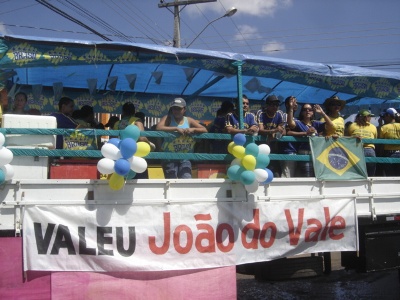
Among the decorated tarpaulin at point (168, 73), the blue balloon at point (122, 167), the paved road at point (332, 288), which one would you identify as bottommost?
the paved road at point (332, 288)

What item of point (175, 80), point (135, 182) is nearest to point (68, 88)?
point (175, 80)

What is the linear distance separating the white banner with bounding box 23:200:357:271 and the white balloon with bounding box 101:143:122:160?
1.62ft

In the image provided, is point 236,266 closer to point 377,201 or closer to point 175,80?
point 377,201

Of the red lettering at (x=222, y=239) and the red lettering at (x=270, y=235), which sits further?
the red lettering at (x=270, y=235)

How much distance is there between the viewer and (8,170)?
3.83 metres

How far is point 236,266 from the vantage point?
497 centimetres

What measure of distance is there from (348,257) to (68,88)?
5205mm

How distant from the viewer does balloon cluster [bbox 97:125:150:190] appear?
3926 mm

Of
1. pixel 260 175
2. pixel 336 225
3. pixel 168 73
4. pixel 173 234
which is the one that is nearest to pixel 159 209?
pixel 173 234

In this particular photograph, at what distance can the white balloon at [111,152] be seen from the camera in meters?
3.98

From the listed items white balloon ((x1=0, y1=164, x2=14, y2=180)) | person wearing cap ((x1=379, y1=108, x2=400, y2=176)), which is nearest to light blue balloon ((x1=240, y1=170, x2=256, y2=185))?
white balloon ((x1=0, y1=164, x2=14, y2=180))

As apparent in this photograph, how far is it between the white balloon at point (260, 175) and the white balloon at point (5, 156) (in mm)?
2207

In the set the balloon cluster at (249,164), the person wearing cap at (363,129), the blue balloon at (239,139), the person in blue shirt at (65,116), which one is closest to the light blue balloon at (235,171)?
the balloon cluster at (249,164)

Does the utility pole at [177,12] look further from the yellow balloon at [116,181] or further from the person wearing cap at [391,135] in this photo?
the yellow balloon at [116,181]
